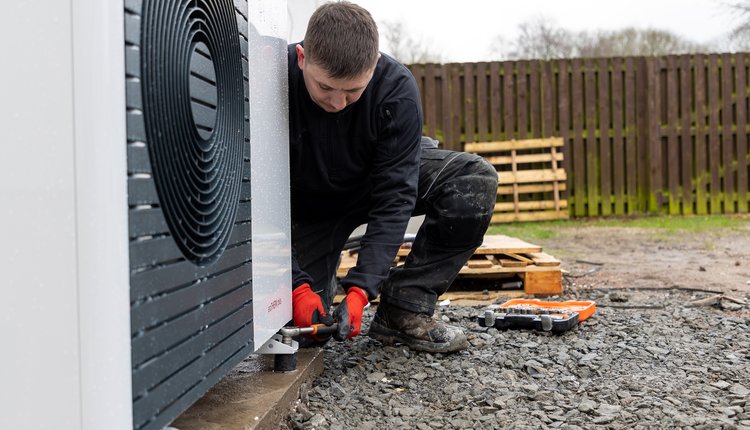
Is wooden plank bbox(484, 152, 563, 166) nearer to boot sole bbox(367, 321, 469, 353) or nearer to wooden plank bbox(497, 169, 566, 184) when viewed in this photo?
wooden plank bbox(497, 169, 566, 184)

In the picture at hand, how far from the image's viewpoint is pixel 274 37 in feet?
6.84

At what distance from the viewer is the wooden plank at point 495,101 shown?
33.9ft

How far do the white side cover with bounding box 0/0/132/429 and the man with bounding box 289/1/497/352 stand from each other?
1.21 metres

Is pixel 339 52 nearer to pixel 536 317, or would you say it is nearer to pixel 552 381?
pixel 552 381

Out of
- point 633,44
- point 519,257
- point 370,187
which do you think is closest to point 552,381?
point 370,187

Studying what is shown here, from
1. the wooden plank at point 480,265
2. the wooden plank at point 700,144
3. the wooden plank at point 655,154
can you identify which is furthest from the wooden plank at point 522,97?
the wooden plank at point 480,265

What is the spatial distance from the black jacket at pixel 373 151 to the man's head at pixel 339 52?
0.56 ft

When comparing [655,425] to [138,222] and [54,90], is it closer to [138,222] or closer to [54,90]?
[138,222]

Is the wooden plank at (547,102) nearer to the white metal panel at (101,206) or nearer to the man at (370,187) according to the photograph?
the man at (370,187)

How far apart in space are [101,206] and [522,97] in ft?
32.0

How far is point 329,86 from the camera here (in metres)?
2.29

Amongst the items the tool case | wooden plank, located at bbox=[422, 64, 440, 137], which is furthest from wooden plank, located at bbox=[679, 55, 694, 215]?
the tool case

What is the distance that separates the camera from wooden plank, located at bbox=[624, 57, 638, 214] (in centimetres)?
1027

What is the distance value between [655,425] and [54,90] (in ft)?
5.63
